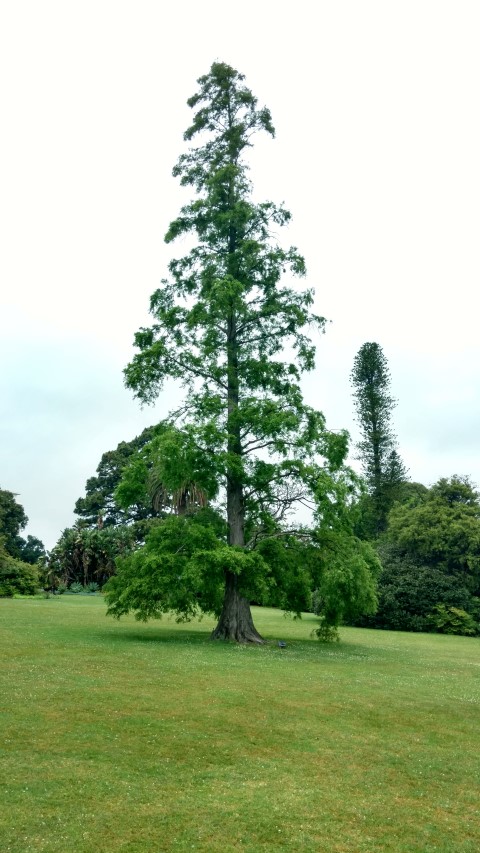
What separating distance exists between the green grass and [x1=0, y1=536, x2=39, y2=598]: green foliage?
30.1 metres

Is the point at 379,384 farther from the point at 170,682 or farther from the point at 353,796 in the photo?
the point at 353,796

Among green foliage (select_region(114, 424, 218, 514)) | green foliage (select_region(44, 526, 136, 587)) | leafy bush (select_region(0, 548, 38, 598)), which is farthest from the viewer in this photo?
green foliage (select_region(44, 526, 136, 587))

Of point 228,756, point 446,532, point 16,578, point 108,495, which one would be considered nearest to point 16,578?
point 16,578

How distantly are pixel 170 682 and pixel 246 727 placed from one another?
3145 millimetres

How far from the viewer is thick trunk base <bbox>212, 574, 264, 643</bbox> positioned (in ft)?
67.4

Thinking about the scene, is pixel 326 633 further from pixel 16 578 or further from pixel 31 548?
pixel 31 548

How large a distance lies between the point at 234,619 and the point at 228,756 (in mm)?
12230

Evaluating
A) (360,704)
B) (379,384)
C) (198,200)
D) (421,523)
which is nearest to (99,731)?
(360,704)

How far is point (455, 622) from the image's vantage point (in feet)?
116

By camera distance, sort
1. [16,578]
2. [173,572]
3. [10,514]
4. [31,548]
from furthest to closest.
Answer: [31,548], [10,514], [16,578], [173,572]

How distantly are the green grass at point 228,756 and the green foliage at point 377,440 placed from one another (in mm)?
34083

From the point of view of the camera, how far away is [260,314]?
73.3 ft

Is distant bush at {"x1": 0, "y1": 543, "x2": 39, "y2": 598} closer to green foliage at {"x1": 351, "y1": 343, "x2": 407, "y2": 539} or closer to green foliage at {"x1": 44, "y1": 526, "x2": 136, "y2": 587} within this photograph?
green foliage at {"x1": 44, "y1": 526, "x2": 136, "y2": 587}

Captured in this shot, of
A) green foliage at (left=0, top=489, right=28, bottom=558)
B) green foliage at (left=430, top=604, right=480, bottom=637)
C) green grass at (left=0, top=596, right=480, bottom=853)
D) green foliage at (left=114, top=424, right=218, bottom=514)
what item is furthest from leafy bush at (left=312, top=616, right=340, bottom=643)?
green foliage at (left=0, top=489, right=28, bottom=558)
